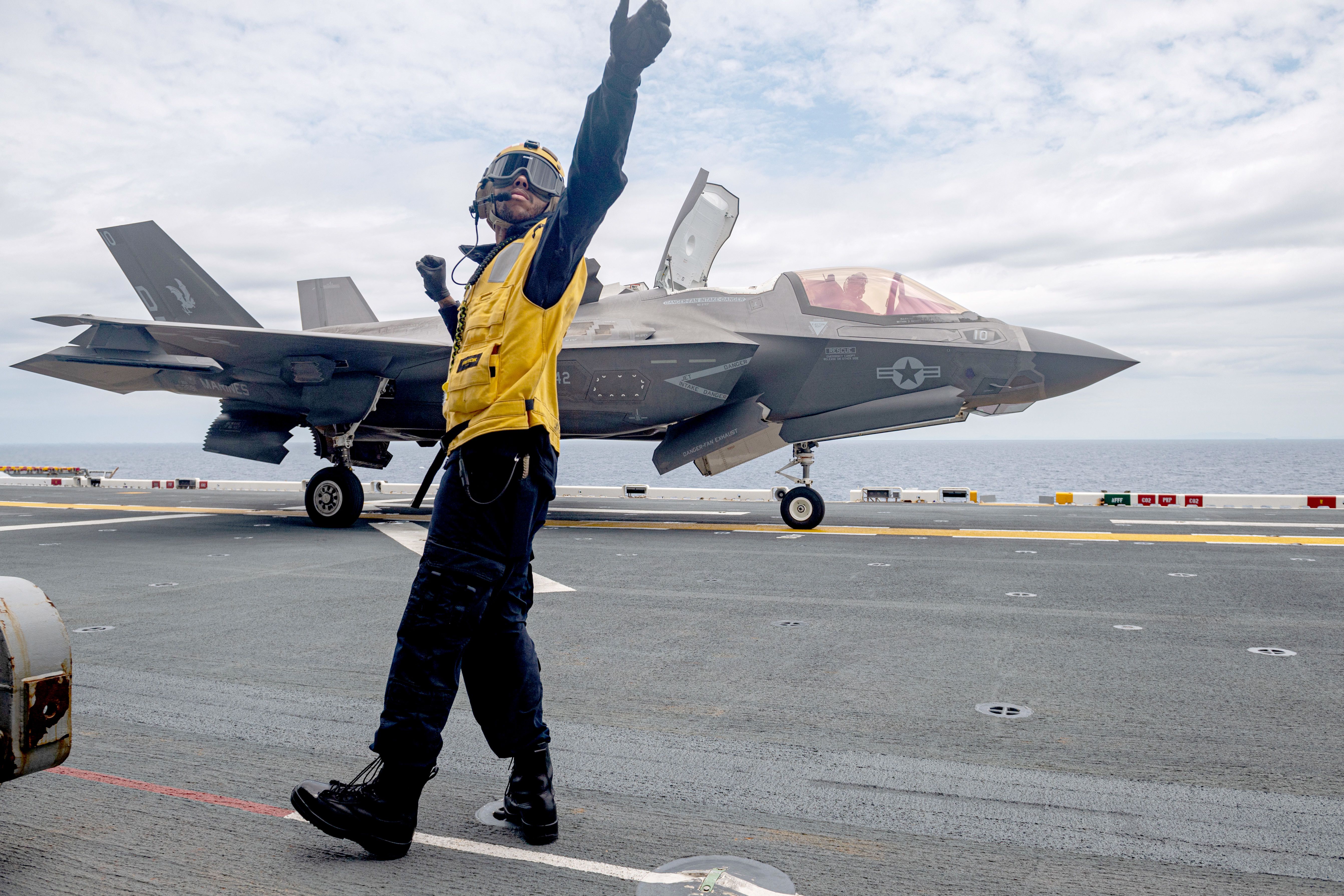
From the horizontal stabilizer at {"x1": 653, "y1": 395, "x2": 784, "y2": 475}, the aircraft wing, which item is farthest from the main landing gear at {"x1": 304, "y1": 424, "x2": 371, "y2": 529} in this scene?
the horizontal stabilizer at {"x1": 653, "y1": 395, "x2": 784, "y2": 475}

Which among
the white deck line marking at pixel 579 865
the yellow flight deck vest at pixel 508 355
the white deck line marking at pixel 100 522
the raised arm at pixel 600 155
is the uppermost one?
the raised arm at pixel 600 155

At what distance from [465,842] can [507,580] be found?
741 millimetres

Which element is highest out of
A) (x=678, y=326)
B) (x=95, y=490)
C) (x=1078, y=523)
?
(x=678, y=326)

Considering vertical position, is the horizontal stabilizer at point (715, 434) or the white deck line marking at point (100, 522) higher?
the horizontal stabilizer at point (715, 434)

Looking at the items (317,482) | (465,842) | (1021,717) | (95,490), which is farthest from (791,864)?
(95,490)

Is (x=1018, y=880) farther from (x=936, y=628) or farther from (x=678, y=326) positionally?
(x=678, y=326)

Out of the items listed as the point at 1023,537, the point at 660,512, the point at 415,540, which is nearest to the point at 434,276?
the point at 415,540

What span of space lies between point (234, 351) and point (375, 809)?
34.9ft

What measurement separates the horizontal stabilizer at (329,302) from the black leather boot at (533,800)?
1382cm

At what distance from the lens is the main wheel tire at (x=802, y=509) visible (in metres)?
10.5

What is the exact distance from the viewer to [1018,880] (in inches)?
81.9

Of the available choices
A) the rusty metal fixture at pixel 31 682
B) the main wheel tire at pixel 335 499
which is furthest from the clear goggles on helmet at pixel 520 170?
the main wheel tire at pixel 335 499

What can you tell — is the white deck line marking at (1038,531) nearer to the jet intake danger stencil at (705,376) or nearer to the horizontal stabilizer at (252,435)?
the jet intake danger stencil at (705,376)

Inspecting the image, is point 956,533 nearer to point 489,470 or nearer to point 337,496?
point 337,496
